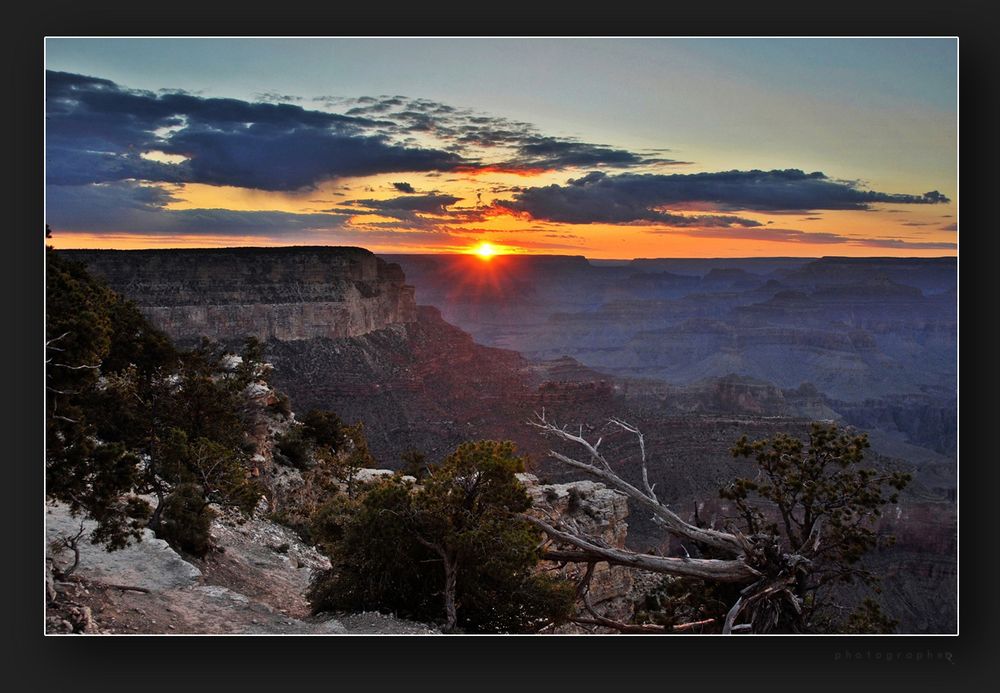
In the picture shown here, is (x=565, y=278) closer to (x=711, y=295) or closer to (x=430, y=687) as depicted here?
Answer: (x=711, y=295)

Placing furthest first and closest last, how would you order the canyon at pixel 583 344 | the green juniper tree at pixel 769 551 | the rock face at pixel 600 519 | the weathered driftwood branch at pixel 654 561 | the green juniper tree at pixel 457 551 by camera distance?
the canyon at pixel 583 344, the rock face at pixel 600 519, the green juniper tree at pixel 457 551, the green juniper tree at pixel 769 551, the weathered driftwood branch at pixel 654 561

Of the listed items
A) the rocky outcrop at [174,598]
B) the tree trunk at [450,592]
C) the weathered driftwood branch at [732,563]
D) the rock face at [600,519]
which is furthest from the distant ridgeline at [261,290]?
the weathered driftwood branch at [732,563]

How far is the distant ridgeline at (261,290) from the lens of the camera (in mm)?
27297

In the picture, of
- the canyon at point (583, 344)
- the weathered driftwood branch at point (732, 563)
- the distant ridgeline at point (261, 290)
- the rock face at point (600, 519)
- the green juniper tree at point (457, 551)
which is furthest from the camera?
the distant ridgeline at point (261, 290)

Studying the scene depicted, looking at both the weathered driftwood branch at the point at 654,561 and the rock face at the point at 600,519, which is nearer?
the weathered driftwood branch at the point at 654,561

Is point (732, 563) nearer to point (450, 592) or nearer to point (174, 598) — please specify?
point (450, 592)

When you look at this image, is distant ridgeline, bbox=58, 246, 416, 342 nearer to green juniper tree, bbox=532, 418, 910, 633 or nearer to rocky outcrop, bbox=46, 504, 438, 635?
rocky outcrop, bbox=46, 504, 438, 635

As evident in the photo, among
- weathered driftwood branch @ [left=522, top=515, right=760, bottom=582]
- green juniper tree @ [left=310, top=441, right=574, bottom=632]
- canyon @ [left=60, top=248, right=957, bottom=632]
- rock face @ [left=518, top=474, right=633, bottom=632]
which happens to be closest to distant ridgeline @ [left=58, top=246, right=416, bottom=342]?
canyon @ [left=60, top=248, right=957, bottom=632]

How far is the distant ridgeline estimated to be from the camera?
2730 cm

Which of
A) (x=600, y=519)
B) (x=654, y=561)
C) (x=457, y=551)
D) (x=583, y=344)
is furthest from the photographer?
(x=583, y=344)

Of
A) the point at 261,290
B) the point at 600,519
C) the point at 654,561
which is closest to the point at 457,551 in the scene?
the point at 654,561

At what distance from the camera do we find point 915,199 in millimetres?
9312

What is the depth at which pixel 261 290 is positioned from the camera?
3134cm

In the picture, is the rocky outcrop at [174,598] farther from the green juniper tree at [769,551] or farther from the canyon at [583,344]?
the canyon at [583,344]
